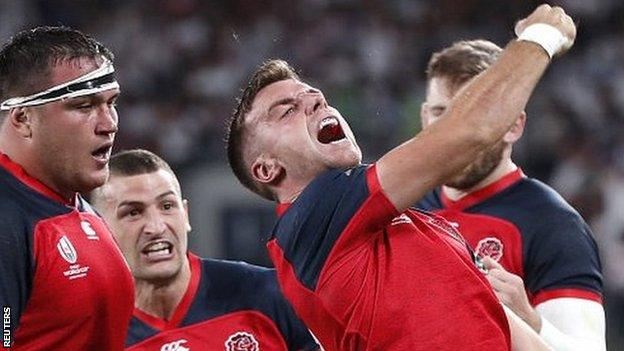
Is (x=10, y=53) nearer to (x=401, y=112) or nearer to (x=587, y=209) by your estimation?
(x=587, y=209)

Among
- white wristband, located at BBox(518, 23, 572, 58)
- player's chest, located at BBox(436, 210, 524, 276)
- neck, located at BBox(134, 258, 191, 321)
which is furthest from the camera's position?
neck, located at BBox(134, 258, 191, 321)

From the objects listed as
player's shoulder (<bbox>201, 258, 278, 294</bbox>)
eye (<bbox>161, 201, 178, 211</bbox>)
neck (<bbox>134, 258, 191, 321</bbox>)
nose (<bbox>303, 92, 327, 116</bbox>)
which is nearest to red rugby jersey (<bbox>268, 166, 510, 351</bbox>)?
nose (<bbox>303, 92, 327, 116</bbox>)

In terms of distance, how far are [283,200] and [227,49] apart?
8.83 m

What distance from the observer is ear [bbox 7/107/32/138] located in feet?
12.7

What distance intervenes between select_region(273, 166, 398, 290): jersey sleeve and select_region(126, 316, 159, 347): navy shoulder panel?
127 centimetres

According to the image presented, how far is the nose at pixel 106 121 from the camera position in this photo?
3.93 meters

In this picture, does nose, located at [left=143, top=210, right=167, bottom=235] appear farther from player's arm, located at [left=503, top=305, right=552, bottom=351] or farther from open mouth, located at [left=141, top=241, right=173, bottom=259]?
player's arm, located at [left=503, top=305, right=552, bottom=351]

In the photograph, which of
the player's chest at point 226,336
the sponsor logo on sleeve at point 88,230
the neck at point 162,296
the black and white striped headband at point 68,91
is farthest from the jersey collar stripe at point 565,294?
the black and white striped headband at point 68,91

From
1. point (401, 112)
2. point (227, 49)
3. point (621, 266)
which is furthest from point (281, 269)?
point (227, 49)

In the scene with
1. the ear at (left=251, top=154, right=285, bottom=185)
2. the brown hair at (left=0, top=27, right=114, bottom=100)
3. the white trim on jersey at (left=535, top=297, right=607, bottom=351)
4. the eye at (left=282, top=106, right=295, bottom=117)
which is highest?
the brown hair at (left=0, top=27, right=114, bottom=100)

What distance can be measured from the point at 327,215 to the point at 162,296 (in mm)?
1480

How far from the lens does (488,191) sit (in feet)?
15.8

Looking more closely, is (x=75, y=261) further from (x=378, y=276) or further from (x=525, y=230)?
(x=525, y=230)

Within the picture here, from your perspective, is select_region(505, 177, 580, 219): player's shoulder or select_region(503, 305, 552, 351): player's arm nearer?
select_region(503, 305, 552, 351): player's arm
